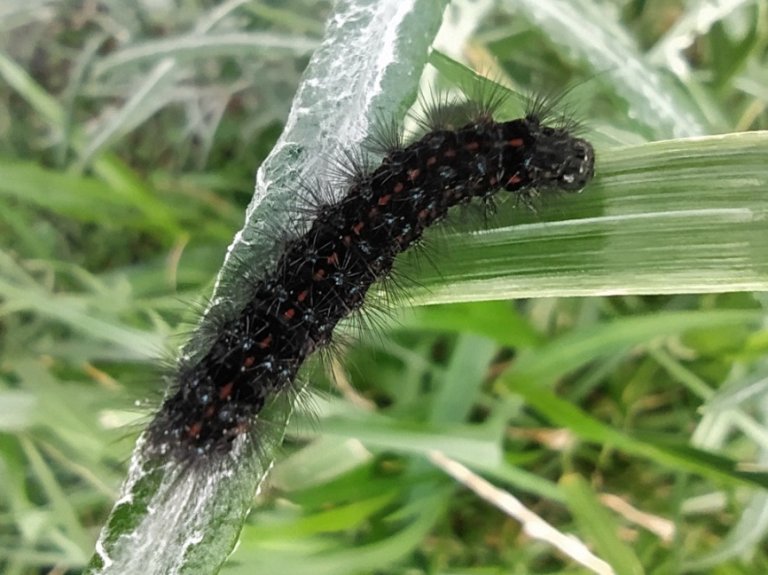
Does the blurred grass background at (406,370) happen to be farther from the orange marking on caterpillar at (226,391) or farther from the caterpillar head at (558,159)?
the orange marking on caterpillar at (226,391)

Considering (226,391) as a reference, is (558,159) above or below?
above

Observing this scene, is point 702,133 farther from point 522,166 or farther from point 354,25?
point 354,25

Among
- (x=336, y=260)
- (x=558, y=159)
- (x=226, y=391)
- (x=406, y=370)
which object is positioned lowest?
(x=226, y=391)

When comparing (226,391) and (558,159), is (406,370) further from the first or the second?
(558,159)

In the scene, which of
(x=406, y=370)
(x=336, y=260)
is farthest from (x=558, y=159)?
(x=406, y=370)

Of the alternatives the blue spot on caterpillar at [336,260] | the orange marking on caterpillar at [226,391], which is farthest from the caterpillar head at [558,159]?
the orange marking on caterpillar at [226,391]

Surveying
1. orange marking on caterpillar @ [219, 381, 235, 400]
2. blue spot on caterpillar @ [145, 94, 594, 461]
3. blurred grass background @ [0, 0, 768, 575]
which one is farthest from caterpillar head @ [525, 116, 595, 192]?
orange marking on caterpillar @ [219, 381, 235, 400]

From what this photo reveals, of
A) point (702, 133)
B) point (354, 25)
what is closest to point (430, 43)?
point (354, 25)
